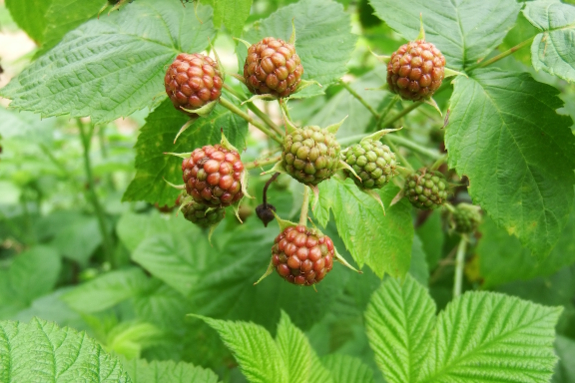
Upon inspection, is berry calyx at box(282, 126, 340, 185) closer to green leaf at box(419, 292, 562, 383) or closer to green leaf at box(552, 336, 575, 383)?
green leaf at box(419, 292, 562, 383)

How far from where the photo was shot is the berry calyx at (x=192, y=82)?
3.58 feet

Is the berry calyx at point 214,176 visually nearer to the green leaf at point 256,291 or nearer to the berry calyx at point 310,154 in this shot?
the berry calyx at point 310,154

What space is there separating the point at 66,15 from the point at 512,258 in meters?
1.99

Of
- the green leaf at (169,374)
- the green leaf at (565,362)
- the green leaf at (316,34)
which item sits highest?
the green leaf at (316,34)

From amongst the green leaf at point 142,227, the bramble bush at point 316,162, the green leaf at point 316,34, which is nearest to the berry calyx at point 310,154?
the bramble bush at point 316,162

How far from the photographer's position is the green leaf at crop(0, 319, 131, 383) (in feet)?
2.99

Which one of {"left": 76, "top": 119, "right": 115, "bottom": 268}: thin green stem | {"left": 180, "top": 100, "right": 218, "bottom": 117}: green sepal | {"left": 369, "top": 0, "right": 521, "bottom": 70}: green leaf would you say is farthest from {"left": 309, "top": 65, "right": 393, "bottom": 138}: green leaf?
{"left": 76, "top": 119, "right": 115, "bottom": 268}: thin green stem

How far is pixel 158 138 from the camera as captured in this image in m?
1.34

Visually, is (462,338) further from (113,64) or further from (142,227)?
(142,227)

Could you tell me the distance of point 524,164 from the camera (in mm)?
1242

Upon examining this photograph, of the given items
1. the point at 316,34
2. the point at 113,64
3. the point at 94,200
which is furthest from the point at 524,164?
the point at 94,200

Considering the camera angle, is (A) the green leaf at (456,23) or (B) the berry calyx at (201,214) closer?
(B) the berry calyx at (201,214)

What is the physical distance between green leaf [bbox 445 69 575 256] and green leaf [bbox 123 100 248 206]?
0.64m

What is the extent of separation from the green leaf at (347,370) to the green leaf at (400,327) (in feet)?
0.20
